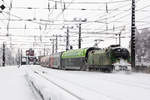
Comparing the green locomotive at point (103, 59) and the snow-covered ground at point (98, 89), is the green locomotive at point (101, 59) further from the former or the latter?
the snow-covered ground at point (98, 89)

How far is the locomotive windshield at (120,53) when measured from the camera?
29094mm

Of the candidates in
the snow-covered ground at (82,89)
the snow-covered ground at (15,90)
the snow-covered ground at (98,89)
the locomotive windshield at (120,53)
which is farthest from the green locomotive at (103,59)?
the snow-covered ground at (15,90)

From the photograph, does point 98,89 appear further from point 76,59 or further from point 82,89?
point 76,59

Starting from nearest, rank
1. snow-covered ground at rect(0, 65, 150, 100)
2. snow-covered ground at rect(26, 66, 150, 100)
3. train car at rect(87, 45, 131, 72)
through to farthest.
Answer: snow-covered ground at rect(26, 66, 150, 100), snow-covered ground at rect(0, 65, 150, 100), train car at rect(87, 45, 131, 72)

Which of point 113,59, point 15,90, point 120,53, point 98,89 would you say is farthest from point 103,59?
point 98,89

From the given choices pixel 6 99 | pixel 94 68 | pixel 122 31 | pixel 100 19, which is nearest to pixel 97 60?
pixel 94 68

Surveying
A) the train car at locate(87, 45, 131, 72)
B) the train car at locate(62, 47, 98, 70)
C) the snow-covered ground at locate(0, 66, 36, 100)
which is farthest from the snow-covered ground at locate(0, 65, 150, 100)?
the train car at locate(62, 47, 98, 70)

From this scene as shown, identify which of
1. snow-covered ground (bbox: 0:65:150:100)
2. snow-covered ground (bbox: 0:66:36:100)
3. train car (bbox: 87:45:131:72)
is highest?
train car (bbox: 87:45:131:72)

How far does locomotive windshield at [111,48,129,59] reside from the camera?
29094mm

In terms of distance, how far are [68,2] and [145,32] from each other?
72726mm

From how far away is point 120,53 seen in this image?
29.4 m

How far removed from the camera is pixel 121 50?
97.1ft

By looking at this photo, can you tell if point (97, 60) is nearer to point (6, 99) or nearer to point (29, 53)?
point (6, 99)

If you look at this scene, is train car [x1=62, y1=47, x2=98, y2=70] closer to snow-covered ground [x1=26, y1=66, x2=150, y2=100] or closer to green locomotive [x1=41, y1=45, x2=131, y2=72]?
green locomotive [x1=41, y1=45, x2=131, y2=72]
